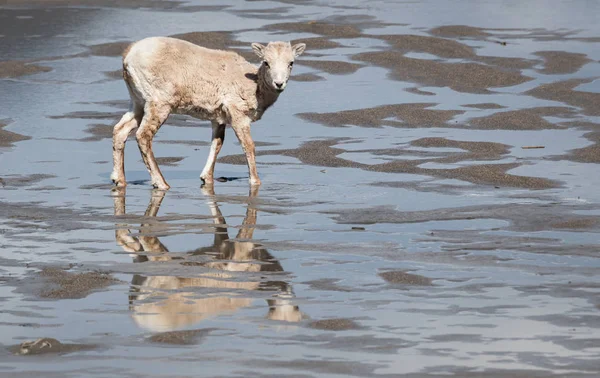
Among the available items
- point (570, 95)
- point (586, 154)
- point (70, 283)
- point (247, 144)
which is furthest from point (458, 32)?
point (70, 283)

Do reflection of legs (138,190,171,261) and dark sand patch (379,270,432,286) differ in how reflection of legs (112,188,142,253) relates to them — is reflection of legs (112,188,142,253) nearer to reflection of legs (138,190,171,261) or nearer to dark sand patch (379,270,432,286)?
reflection of legs (138,190,171,261)

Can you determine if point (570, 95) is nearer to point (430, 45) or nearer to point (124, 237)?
point (430, 45)

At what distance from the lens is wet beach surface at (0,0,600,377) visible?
852 centimetres

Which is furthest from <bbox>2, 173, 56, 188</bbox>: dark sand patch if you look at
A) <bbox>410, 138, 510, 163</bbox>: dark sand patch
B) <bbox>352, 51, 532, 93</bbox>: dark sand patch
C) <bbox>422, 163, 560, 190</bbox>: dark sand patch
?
<bbox>352, 51, 532, 93</bbox>: dark sand patch

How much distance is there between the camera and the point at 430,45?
25594 millimetres

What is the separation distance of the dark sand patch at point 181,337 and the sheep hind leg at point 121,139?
21.9 ft

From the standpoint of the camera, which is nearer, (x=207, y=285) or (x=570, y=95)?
(x=207, y=285)

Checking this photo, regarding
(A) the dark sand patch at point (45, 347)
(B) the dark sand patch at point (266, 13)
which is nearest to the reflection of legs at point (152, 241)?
(A) the dark sand patch at point (45, 347)

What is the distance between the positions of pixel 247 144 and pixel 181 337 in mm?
7057

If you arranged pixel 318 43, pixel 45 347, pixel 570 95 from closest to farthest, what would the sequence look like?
pixel 45 347 < pixel 570 95 < pixel 318 43

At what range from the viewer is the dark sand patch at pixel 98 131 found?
18312 mm

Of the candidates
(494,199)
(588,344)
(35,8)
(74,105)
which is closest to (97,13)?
(35,8)

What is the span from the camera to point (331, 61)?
79.4 ft

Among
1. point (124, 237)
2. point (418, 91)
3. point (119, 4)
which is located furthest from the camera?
point (119, 4)
